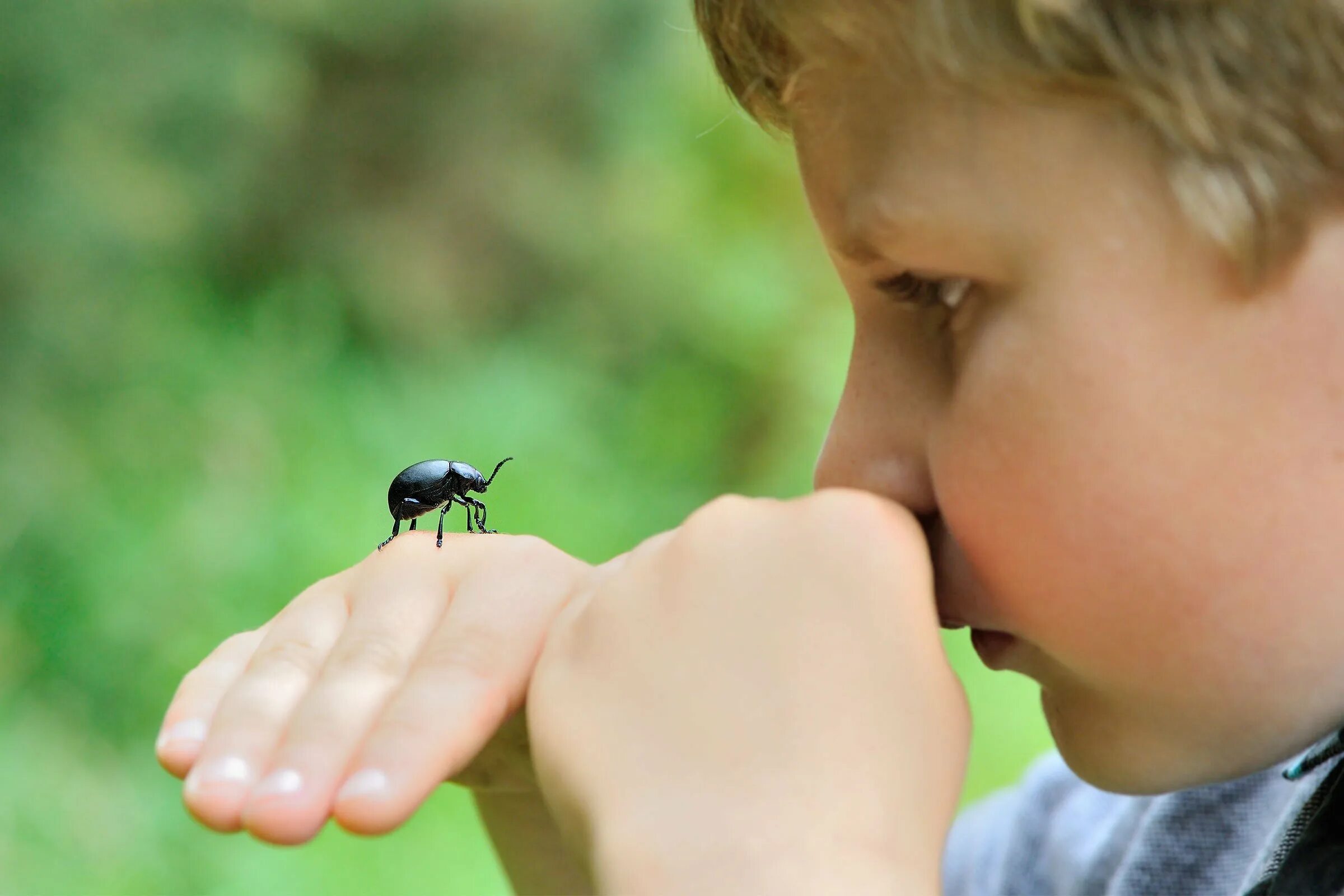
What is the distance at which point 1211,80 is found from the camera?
642 millimetres

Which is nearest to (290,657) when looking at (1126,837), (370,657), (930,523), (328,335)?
(370,657)

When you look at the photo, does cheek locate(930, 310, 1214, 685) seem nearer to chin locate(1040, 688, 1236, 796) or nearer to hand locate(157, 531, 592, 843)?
chin locate(1040, 688, 1236, 796)

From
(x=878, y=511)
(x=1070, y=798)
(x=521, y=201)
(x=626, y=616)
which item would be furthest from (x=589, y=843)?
(x=521, y=201)

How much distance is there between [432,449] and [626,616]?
1.82 meters

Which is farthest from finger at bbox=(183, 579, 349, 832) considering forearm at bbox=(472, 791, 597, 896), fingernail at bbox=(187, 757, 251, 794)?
forearm at bbox=(472, 791, 597, 896)

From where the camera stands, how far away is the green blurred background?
2072 millimetres

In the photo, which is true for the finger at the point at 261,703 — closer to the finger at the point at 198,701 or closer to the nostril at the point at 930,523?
the finger at the point at 198,701

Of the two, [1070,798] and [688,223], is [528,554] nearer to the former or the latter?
[1070,798]

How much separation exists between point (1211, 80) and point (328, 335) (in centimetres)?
229

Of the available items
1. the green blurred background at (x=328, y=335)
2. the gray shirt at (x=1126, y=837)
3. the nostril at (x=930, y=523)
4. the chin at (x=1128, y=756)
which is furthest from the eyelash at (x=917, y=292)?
the green blurred background at (x=328, y=335)

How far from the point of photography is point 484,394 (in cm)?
274

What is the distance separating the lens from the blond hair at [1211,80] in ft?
2.09

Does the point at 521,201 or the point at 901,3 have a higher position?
the point at 901,3

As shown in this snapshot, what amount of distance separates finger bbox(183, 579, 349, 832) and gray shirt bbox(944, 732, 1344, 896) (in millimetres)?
590
